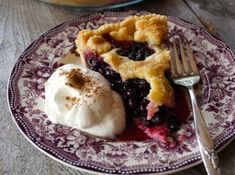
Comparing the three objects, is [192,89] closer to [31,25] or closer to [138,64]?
[138,64]

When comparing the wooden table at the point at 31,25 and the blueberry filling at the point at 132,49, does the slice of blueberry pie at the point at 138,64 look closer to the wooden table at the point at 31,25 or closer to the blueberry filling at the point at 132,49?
the blueberry filling at the point at 132,49

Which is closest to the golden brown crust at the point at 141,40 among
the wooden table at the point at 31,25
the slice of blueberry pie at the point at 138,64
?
the slice of blueberry pie at the point at 138,64

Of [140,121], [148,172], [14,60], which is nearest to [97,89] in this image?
[140,121]

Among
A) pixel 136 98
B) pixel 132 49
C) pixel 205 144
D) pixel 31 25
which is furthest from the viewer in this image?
pixel 31 25

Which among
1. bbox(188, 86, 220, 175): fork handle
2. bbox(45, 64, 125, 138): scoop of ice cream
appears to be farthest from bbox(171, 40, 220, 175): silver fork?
bbox(45, 64, 125, 138): scoop of ice cream

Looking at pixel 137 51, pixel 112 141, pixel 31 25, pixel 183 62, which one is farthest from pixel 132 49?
pixel 31 25

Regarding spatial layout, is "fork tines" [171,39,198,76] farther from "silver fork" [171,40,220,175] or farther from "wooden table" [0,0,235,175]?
"wooden table" [0,0,235,175]

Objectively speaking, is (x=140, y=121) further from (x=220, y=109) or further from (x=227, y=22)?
(x=227, y=22)

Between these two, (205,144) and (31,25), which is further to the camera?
(31,25)
